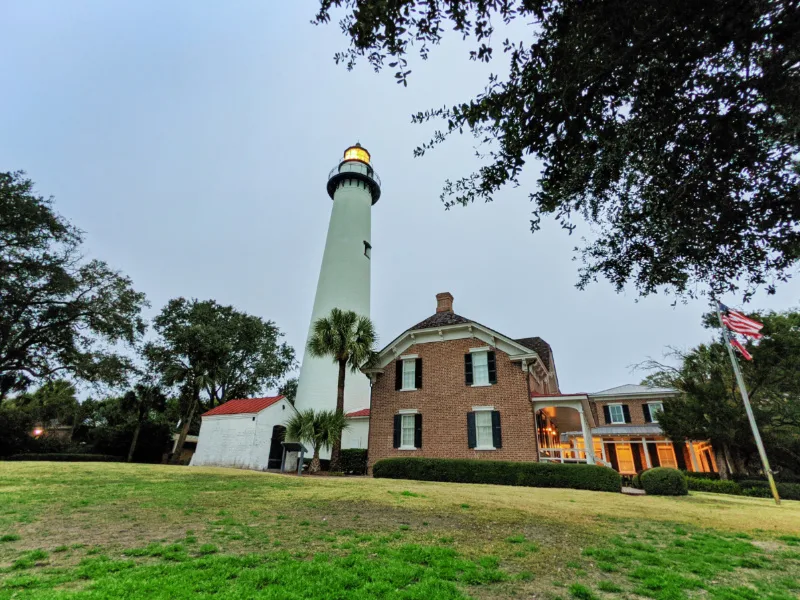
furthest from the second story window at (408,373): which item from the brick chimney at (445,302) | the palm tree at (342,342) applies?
the brick chimney at (445,302)

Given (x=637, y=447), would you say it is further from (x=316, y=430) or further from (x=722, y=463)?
(x=316, y=430)

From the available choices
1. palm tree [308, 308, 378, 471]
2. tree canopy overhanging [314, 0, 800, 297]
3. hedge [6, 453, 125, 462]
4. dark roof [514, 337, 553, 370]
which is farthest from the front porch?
hedge [6, 453, 125, 462]

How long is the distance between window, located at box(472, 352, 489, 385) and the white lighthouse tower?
9.12 metres

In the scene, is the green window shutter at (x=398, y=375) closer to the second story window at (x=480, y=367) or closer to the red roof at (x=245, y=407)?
the second story window at (x=480, y=367)

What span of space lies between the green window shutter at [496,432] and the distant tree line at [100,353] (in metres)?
23.0

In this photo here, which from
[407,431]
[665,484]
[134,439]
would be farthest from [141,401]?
[665,484]

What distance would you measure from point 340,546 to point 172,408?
37.8 metres

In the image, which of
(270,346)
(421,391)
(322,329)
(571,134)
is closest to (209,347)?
(270,346)

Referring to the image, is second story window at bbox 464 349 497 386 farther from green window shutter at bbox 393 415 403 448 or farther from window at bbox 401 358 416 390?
green window shutter at bbox 393 415 403 448

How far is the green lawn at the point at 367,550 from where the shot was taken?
3.49 meters

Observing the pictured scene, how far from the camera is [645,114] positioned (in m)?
5.01

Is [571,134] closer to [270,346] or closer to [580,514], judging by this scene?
[580,514]

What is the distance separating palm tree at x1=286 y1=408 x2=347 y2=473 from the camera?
19047 millimetres

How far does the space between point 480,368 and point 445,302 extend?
622cm
